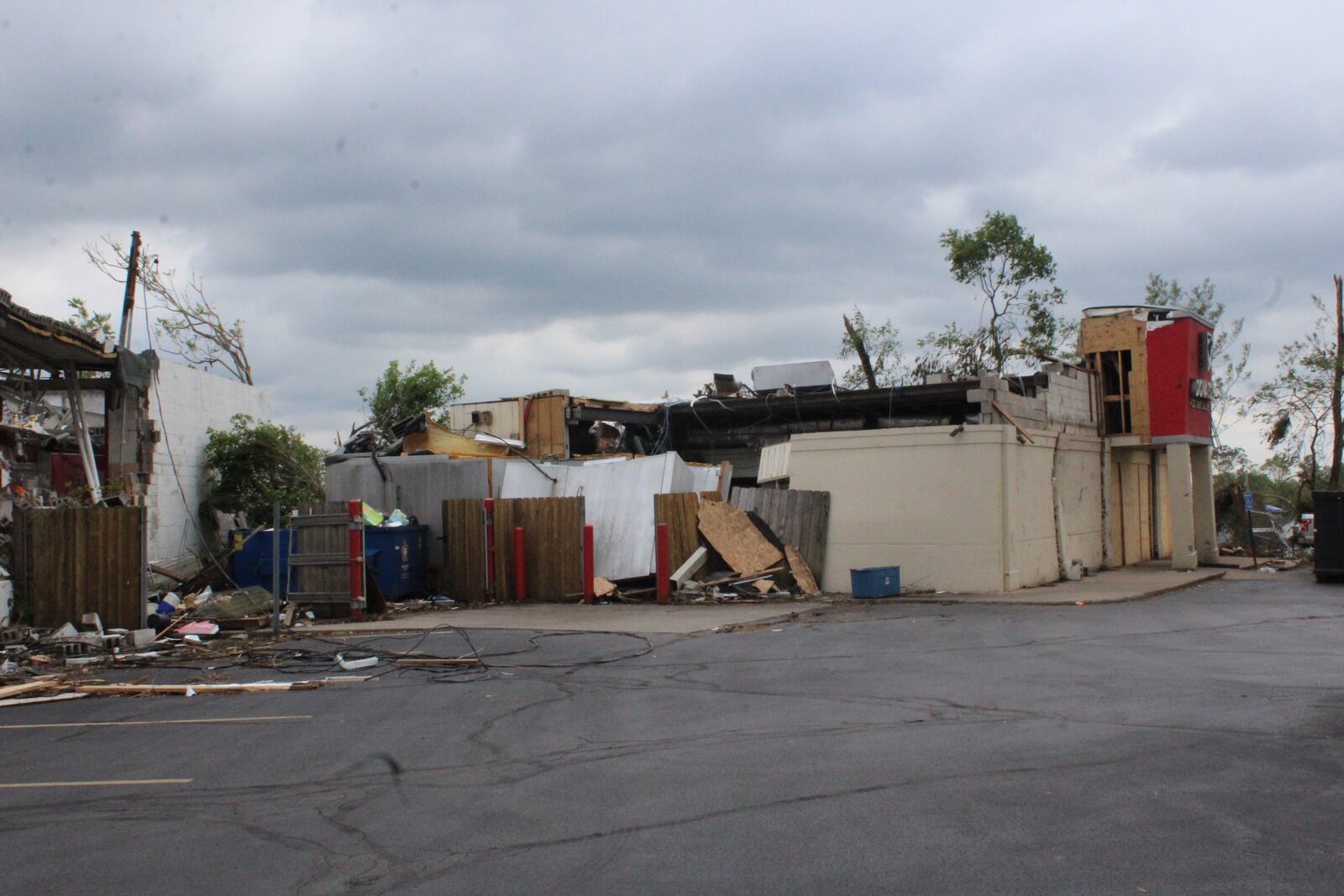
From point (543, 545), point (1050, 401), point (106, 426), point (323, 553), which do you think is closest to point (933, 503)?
point (1050, 401)

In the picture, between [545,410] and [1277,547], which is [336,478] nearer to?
[545,410]

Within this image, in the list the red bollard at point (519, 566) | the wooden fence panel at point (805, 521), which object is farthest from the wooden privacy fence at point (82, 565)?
the wooden fence panel at point (805, 521)

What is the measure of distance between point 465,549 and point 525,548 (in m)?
1.28

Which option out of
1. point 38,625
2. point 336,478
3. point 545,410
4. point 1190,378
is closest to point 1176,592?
point 1190,378

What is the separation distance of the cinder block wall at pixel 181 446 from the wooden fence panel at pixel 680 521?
10420 mm

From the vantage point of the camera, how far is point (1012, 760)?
23.2ft

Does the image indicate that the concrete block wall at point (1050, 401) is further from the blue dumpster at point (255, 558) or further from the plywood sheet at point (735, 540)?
the blue dumpster at point (255, 558)

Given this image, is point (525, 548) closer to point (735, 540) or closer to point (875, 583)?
point (735, 540)

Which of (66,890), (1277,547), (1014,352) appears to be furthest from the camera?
(1014,352)

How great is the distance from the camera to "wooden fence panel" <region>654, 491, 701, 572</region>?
20500mm

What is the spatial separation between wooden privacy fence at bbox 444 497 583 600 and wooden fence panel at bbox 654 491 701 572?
1.57m

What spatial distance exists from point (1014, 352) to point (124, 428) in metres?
28.4

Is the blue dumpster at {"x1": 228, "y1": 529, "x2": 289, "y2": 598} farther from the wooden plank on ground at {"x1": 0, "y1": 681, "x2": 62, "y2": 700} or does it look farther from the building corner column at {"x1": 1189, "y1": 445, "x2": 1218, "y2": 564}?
the building corner column at {"x1": 1189, "y1": 445, "x2": 1218, "y2": 564}

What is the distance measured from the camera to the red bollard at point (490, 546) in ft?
69.3
